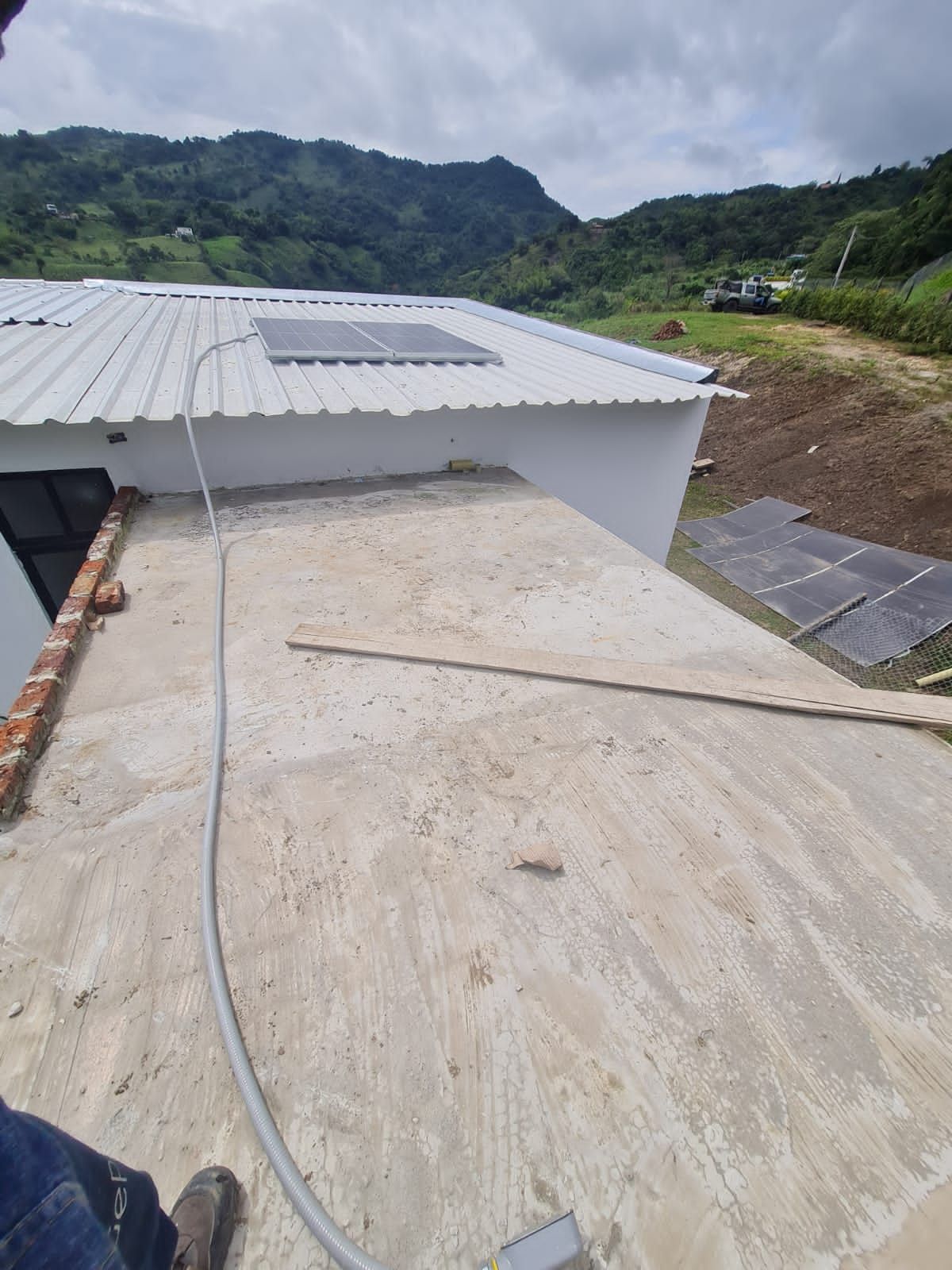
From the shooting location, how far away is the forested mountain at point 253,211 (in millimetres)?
53156

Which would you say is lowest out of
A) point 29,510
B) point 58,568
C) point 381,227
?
point 58,568

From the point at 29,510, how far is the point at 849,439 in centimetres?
1300

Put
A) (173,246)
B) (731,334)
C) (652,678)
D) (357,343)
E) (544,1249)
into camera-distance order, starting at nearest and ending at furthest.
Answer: (544,1249) < (652,678) < (357,343) < (731,334) < (173,246)

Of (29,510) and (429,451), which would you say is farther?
(429,451)

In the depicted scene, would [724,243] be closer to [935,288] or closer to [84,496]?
[935,288]

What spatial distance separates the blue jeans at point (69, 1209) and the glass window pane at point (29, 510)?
4383 mm

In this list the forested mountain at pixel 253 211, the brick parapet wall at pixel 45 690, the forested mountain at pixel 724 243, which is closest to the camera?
the brick parapet wall at pixel 45 690

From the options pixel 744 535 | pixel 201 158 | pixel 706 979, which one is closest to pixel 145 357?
pixel 706 979

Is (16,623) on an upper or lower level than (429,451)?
lower

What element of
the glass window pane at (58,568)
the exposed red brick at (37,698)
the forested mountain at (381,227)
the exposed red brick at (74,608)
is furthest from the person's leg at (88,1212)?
the forested mountain at (381,227)

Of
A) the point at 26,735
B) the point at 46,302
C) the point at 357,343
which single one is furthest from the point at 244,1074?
the point at 46,302

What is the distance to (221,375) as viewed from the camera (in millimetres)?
4254

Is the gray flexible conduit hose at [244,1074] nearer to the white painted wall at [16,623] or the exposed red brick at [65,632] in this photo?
the exposed red brick at [65,632]

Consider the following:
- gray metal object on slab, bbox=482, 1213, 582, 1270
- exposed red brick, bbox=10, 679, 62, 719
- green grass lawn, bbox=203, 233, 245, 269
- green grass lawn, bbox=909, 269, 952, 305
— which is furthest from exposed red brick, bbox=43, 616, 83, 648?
green grass lawn, bbox=203, 233, 245, 269
